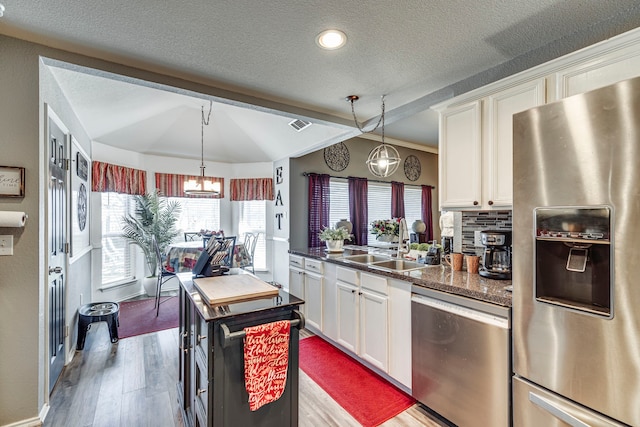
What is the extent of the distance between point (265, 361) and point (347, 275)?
5.00 feet

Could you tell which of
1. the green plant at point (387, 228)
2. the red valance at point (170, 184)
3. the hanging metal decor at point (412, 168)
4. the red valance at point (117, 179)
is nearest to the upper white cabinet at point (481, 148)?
the green plant at point (387, 228)

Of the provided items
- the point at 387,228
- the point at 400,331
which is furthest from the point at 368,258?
the point at 400,331

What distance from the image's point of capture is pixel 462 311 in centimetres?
187

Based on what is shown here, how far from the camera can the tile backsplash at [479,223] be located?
2400 millimetres

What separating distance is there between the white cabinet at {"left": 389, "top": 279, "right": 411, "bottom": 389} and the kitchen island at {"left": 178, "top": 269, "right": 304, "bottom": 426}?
1.02 meters

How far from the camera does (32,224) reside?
1.93 m

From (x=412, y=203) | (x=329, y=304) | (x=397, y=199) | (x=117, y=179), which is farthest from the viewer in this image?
(x=412, y=203)

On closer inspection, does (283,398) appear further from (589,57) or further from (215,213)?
(215,213)

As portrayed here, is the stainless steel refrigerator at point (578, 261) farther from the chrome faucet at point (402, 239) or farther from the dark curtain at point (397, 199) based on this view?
the dark curtain at point (397, 199)

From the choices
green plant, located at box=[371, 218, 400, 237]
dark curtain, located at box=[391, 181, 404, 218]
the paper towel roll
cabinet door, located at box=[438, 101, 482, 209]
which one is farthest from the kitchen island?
dark curtain, located at box=[391, 181, 404, 218]

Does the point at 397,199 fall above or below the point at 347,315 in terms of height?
above

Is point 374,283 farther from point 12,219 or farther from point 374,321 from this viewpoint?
point 12,219

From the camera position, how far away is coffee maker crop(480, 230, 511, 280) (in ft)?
6.77

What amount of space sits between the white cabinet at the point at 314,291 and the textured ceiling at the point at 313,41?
1.69m
